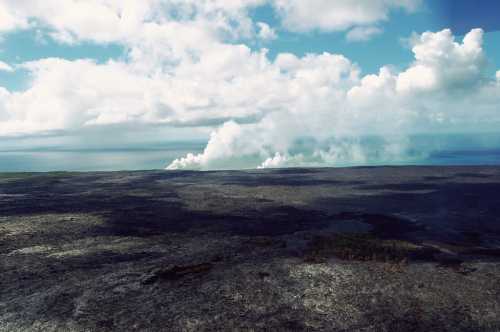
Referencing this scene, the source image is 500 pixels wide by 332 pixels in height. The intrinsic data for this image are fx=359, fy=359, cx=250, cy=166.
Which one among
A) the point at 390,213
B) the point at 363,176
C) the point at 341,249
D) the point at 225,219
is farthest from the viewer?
the point at 363,176

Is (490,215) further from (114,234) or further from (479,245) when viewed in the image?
(114,234)

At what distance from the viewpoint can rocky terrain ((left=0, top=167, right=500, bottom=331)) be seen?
12.2 metres

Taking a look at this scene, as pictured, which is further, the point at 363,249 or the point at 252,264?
the point at 363,249

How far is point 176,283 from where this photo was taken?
1514cm

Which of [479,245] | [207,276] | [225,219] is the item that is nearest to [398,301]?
[207,276]

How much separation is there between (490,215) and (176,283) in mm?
26497

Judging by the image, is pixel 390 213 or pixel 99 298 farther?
pixel 390 213

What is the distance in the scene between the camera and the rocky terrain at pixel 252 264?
12250 mm

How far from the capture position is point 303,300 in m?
13.5

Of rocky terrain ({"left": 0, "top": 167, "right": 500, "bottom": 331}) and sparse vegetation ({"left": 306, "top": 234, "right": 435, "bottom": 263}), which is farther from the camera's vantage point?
sparse vegetation ({"left": 306, "top": 234, "right": 435, "bottom": 263})

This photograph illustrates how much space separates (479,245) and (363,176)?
3608cm

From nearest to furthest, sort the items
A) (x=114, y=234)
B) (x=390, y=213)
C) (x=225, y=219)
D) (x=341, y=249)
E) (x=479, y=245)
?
(x=341, y=249), (x=479, y=245), (x=114, y=234), (x=225, y=219), (x=390, y=213)

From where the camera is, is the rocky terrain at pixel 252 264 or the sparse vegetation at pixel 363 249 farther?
the sparse vegetation at pixel 363 249

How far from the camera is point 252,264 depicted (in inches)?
681
